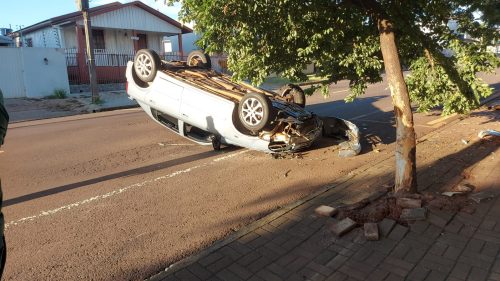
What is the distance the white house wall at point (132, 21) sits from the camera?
24.8m

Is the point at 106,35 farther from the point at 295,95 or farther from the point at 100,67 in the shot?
the point at 295,95

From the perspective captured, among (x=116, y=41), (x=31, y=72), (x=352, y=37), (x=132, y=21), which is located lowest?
(x=31, y=72)

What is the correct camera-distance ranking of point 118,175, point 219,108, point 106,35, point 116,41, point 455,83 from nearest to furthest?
point 455,83
point 118,175
point 219,108
point 106,35
point 116,41

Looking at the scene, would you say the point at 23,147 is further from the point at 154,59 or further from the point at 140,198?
the point at 140,198

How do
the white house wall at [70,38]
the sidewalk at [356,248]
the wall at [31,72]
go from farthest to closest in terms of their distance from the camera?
1. the white house wall at [70,38]
2. the wall at [31,72]
3. the sidewalk at [356,248]

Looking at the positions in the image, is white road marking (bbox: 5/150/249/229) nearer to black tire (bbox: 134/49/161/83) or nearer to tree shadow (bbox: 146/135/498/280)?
tree shadow (bbox: 146/135/498/280)

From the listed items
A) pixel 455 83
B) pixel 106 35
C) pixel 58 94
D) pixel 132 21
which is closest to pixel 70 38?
pixel 106 35

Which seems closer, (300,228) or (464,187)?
(300,228)

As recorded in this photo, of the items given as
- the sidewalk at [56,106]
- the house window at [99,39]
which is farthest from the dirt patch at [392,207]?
the house window at [99,39]

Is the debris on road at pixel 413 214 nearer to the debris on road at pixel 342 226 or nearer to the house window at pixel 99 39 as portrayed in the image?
the debris on road at pixel 342 226

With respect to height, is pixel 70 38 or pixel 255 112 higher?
pixel 70 38

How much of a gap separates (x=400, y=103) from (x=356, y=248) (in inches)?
67.0

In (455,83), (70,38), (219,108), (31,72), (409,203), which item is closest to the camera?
(409,203)

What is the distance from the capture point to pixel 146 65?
321 inches
